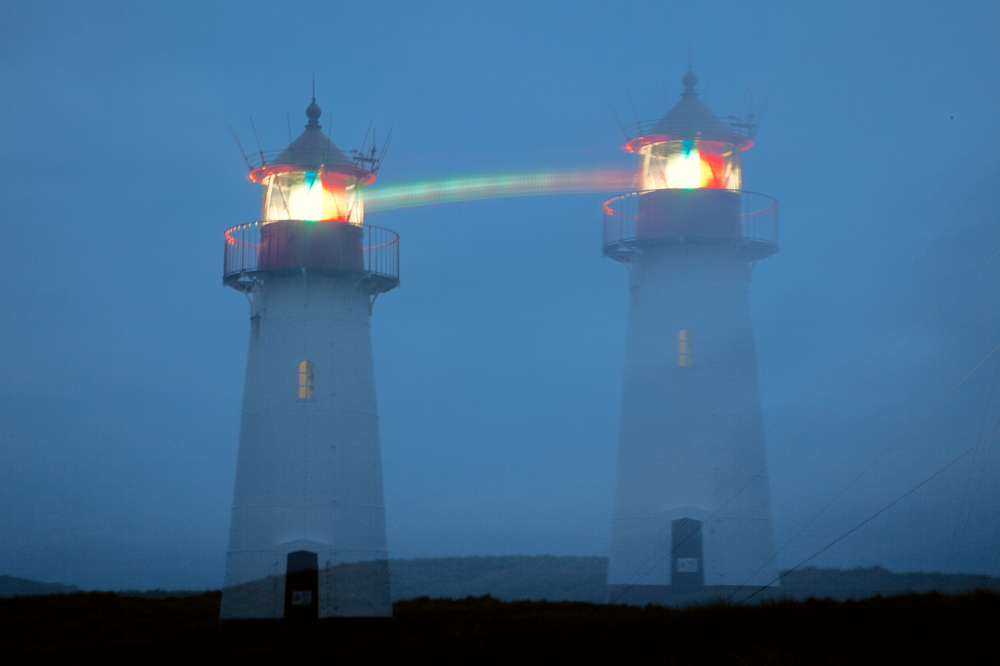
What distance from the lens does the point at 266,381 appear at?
110 feet

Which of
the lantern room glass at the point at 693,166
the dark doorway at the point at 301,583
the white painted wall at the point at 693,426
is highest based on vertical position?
the lantern room glass at the point at 693,166

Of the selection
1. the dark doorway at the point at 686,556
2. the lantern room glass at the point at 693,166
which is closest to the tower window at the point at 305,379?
the dark doorway at the point at 686,556

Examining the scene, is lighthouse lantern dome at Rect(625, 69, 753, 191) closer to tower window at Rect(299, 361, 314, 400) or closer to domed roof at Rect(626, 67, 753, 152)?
domed roof at Rect(626, 67, 753, 152)

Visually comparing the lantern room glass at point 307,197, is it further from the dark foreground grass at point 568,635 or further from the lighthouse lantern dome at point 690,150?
the dark foreground grass at point 568,635

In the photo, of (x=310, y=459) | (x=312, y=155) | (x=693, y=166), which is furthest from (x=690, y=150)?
(x=310, y=459)

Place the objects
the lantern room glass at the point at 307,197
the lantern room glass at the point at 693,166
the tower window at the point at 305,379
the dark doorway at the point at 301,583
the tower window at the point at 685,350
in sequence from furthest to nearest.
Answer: the lantern room glass at the point at 693,166 < the lantern room glass at the point at 307,197 < the tower window at the point at 685,350 < the tower window at the point at 305,379 < the dark doorway at the point at 301,583

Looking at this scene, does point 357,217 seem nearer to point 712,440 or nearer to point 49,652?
point 712,440

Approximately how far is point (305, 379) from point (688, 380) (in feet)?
31.2

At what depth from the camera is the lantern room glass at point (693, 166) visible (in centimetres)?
3531

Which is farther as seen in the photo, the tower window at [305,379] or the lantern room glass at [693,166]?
the lantern room glass at [693,166]

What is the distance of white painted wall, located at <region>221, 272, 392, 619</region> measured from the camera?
106 feet

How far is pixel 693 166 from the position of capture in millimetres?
35375

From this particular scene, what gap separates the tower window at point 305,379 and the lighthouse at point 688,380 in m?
8.01

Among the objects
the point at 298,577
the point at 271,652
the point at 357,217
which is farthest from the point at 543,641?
the point at 357,217
